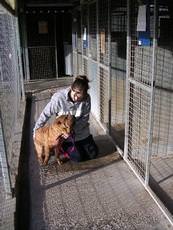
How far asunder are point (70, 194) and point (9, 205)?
0.72 meters

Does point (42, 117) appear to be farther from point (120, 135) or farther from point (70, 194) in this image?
point (120, 135)

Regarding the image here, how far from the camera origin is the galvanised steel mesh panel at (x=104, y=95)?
573 centimetres

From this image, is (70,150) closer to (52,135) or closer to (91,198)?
(52,135)

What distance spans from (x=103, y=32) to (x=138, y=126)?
1947mm

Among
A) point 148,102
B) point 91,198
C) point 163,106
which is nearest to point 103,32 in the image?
point 163,106

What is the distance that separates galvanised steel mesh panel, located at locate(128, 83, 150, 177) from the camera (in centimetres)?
422

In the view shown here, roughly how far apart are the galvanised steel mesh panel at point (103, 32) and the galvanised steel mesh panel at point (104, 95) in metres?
0.19

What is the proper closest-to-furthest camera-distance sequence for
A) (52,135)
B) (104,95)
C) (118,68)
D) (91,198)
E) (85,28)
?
(91,198)
(52,135)
(104,95)
(118,68)
(85,28)

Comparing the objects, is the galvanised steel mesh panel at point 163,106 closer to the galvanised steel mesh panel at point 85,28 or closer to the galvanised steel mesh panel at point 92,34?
the galvanised steel mesh panel at point 92,34

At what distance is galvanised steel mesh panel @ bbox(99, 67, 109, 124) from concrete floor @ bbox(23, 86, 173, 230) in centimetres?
113

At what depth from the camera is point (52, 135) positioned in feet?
14.7

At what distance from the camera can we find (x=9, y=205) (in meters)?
3.53

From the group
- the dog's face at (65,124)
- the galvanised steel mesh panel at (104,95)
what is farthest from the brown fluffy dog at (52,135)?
the galvanised steel mesh panel at (104,95)

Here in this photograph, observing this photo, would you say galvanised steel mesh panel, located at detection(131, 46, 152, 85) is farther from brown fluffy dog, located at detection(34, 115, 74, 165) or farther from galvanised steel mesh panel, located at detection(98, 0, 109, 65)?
galvanised steel mesh panel, located at detection(98, 0, 109, 65)
